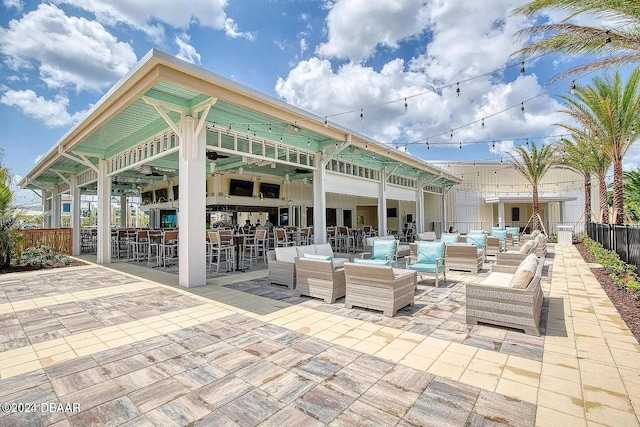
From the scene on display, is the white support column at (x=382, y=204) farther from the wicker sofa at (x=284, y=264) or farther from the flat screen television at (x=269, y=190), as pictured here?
the wicker sofa at (x=284, y=264)

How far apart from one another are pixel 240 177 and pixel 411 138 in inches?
328

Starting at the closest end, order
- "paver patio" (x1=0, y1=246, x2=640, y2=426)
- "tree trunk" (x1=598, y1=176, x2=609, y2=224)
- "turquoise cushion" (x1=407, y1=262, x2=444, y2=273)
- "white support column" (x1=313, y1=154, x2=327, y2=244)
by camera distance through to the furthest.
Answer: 1. "paver patio" (x1=0, y1=246, x2=640, y2=426)
2. "turquoise cushion" (x1=407, y1=262, x2=444, y2=273)
3. "white support column" (x1=313, y1=154, x2=327, y2=244)
4. "tree trunk" (x1=598, y1=176, x2=609, y2=224)

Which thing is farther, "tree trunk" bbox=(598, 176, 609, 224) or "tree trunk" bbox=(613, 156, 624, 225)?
"tree trunk" bbox=(598, 176, 609, 224)

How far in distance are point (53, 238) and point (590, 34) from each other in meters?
16.3

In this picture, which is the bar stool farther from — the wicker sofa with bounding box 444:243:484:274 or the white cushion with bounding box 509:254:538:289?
the white cushion with bounding box 509:254:538:289

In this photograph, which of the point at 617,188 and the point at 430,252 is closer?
the point at 430,252

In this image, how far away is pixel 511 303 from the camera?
350cm

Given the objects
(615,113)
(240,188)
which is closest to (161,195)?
(240,188)

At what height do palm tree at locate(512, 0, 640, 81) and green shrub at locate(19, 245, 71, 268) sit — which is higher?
palm tree at locate(512, 0, 640, 81)

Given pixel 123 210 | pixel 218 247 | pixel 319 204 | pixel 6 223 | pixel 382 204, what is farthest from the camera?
pixel 123 210

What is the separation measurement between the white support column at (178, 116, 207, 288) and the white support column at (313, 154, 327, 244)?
12.0 feet

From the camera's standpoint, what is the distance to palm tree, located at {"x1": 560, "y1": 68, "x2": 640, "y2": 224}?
26.5 ft

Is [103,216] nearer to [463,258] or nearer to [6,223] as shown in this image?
[6,223]

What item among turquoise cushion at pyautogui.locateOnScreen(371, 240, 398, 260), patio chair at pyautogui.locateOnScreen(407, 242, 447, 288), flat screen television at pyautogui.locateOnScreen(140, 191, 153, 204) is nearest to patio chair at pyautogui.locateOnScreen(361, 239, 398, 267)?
turquoise cushion at pyautogui.locateOnScreen(371, 240, 398, 260)
